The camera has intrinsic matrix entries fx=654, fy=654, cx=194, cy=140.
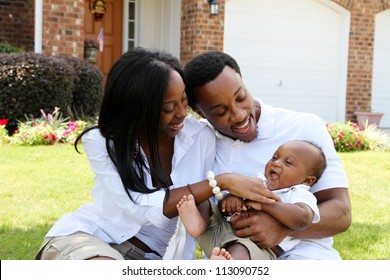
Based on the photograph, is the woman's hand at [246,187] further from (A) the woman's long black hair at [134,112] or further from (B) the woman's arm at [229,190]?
(A) the woman's long black hair at [134,112]

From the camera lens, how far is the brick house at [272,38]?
39.1 feet

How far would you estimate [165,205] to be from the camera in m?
2.83

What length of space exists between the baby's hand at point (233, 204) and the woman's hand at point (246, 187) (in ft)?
0.17

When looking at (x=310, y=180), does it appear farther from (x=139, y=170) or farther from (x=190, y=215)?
(x=139, y=170)

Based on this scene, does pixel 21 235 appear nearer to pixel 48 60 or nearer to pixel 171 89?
pixel 171 89

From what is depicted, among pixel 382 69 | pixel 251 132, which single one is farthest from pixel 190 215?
pixel 382 69

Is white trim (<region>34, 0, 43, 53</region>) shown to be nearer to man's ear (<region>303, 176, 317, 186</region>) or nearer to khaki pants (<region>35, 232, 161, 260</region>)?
khaki pants (<region>35, 232, 161, 260</region>)

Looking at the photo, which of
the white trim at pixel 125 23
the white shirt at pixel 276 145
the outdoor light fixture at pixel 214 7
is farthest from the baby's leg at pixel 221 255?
the white trim at pixel 125 23

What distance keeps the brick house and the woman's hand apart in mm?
8804

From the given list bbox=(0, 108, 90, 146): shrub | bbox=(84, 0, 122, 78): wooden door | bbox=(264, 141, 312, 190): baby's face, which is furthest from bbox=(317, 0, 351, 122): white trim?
bbox=(264, 141, 312, 190): baby's face

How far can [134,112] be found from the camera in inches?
115

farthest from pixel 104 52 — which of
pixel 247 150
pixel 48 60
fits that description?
pixel 247 150

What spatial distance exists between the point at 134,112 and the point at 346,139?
770cm

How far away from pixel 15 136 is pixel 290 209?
22.7 feet
